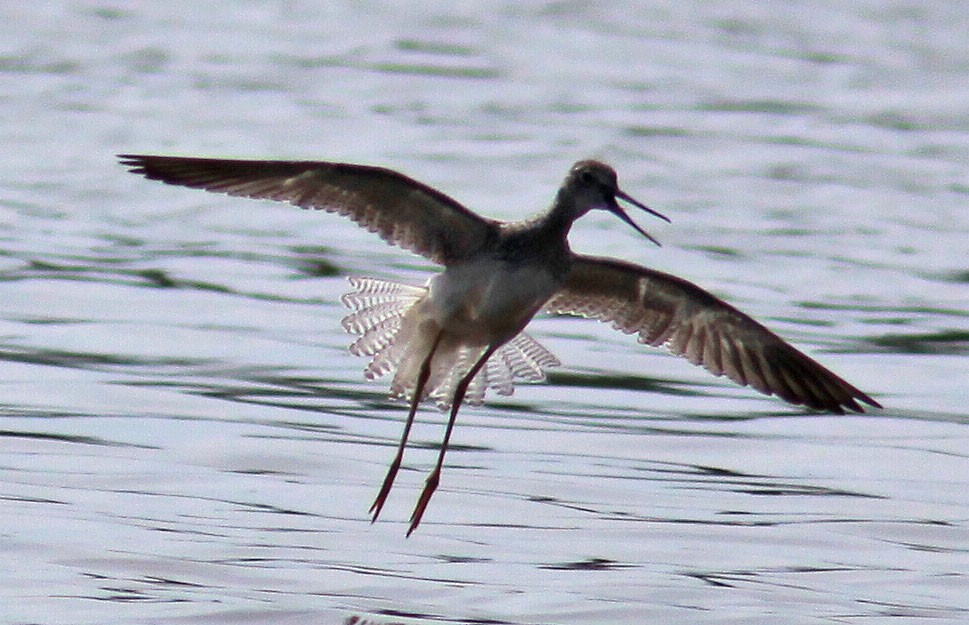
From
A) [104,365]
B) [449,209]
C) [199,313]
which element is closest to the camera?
[449,209]

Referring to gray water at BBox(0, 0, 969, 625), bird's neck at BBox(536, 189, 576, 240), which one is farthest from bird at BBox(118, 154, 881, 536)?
gray water at BBox(0, 0, 969, 625)

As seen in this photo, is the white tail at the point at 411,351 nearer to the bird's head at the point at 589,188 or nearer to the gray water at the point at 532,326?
the gray water at the point at 532,326

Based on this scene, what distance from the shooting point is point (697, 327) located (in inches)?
422

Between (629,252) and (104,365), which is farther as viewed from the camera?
(629,252)

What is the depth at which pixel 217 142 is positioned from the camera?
72.4 feet

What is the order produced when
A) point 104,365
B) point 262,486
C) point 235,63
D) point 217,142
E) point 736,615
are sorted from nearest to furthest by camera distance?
point 736,615, point 262,486, point 104,365, point 217,142, point 235,63

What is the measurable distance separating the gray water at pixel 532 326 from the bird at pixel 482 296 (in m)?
0.66

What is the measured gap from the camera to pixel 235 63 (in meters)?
27.2

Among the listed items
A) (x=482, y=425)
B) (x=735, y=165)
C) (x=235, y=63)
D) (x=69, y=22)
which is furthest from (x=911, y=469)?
(x=69, y=22)

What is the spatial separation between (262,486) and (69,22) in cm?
1907

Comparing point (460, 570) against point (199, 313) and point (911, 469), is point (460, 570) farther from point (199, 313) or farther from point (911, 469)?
point (199, 313)

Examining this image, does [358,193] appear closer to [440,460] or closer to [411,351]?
[411,351]

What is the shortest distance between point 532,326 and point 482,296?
583cm

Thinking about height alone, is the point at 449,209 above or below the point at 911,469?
above
